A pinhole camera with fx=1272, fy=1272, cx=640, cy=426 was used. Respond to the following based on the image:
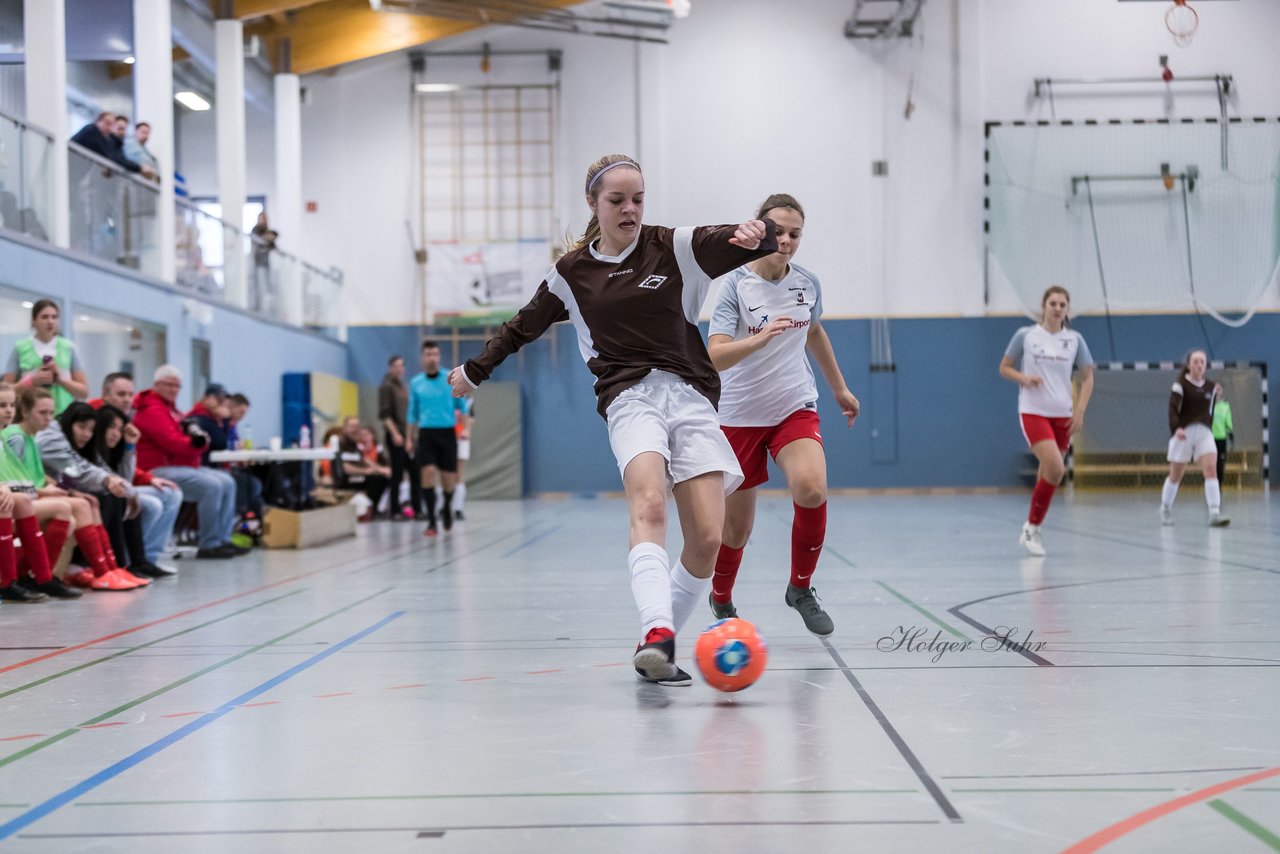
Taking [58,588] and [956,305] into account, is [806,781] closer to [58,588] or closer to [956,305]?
[58,588]

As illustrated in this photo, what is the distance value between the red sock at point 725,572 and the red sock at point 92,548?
170 inches

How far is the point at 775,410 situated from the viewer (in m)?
5.13

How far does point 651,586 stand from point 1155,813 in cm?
168

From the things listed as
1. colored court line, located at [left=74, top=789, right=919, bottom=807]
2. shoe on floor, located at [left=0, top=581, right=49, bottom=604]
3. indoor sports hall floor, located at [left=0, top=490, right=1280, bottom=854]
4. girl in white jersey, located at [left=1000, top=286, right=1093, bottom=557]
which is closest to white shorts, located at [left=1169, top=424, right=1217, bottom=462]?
girl in white jersey, located at [left=1000, top=286, right=1093, bottom=557]

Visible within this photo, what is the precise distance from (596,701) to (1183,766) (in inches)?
64.6

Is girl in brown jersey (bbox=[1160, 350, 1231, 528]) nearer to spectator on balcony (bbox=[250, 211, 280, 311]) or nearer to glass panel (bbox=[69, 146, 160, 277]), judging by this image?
glass panel (bbox=[69, 146, 160, 277])

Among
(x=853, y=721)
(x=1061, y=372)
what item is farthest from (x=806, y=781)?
(x=1061, y=372)

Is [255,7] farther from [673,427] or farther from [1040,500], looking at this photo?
[673,427]

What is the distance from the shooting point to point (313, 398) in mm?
19375

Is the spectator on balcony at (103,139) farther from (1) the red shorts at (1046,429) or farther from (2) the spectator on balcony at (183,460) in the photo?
(1) the red shorts at (1046,429)

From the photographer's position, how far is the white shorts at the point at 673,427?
153 inches

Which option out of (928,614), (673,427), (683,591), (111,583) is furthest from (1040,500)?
(111,583)

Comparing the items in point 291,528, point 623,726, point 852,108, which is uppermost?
point 852,108

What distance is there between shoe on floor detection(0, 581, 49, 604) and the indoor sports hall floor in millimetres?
244
